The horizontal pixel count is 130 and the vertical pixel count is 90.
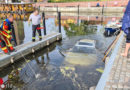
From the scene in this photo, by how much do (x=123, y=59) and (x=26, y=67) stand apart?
4583 mm

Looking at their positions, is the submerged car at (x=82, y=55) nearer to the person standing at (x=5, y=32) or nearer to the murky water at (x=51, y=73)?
the murky water at (x=51, y=73)

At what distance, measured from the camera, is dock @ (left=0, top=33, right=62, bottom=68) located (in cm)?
643

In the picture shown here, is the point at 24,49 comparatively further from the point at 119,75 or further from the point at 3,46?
the point at 119,75

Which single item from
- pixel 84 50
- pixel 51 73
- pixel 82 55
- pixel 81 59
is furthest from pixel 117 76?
pixel 84 50

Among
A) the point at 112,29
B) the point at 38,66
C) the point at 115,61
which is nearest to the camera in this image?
the point at 115,61

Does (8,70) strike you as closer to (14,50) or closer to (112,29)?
(14,50)

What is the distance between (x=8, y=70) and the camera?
6.43 meters

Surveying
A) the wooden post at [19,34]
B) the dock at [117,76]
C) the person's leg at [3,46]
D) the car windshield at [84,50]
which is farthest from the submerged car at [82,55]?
the wooden post at [19,34]

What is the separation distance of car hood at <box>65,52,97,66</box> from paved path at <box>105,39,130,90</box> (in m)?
2.06

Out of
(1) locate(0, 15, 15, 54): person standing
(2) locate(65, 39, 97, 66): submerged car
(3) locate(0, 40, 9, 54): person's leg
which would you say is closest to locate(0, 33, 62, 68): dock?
(3) locate(0, 40, 9, 54): person's leg

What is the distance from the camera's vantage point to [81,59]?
23.4 feet

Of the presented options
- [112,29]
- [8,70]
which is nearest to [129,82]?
[8,70]

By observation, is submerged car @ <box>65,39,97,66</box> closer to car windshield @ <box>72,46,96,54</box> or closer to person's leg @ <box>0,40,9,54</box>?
car windshield @ <box>72,46,96,54</box>

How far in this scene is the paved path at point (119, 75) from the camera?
11.3 ft
